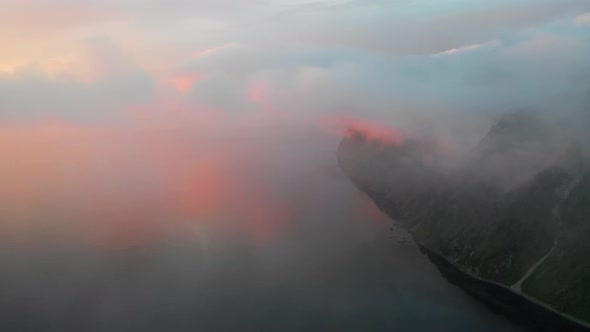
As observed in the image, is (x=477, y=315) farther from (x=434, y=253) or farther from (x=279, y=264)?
(x=279, y=264)

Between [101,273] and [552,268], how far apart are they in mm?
149277

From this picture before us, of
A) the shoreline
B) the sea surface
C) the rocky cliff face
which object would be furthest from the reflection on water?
the rocky cliff face

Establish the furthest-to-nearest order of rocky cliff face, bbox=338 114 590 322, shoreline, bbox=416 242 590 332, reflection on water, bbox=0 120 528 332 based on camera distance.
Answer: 1. rocky cliff face, bbox=338 114 590 322
2. shoreline, bbox=416 242 590 332
3. reflection on water, bbox=0 120 528 332

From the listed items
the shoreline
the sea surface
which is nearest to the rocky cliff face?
the shoreline

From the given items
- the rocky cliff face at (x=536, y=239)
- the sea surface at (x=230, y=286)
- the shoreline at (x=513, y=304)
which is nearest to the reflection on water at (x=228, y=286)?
the sea surface at (x=230, y=286)

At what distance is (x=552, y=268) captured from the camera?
155m

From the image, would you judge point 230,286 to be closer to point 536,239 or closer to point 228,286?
point 228,286

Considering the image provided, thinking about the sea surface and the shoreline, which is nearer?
the sea surface

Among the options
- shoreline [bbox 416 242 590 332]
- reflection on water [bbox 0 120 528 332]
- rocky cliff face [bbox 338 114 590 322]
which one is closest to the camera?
reflection on water [bbox 0 120 528 332]

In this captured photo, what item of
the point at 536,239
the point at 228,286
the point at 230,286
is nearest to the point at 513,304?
the point at 536,239

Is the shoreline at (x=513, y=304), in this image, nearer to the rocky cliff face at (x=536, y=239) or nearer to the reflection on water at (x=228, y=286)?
the rocky cliff face at (x=536, y=239)

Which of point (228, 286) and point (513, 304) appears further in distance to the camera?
point (228, 286)

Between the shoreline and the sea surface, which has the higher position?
the sea surface

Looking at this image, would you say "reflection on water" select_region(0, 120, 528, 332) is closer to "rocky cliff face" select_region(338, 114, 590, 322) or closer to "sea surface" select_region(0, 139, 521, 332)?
"sea surface" select_region(0, 139, 521, 332)
